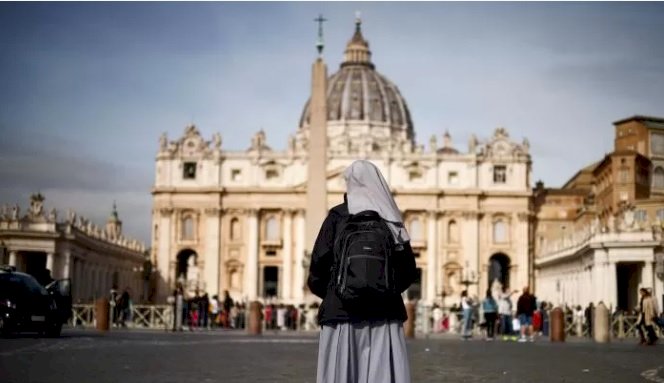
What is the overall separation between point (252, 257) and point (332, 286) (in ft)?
256

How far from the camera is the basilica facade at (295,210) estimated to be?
276 feet

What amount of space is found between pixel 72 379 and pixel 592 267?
45449 millimetres

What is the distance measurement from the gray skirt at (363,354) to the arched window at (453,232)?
7896cm

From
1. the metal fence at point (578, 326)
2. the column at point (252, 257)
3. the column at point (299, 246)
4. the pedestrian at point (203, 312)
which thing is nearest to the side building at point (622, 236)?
the metal fence at point (578, 326)

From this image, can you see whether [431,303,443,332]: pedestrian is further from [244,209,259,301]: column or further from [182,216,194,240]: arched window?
[182,216,194,240]: arched window

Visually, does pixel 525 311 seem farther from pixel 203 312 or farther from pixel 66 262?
pixel 66 262

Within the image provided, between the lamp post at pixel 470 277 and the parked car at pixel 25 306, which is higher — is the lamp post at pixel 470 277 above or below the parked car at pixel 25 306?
above

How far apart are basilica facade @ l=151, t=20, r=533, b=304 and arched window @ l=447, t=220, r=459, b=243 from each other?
8 centimetres

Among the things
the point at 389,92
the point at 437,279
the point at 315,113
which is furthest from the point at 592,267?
the point at 389,92

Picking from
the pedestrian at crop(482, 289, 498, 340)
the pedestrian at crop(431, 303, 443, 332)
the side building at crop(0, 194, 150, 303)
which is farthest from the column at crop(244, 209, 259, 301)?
the pedestrian at crop(482, 289, 498, 340)

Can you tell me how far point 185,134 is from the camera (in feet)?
288

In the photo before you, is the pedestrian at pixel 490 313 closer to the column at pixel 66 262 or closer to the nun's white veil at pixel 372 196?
the nun's white veil at pixel 372 196

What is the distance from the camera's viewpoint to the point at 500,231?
279 feet

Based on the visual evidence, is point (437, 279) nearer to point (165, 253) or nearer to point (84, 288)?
point (165, 253)
